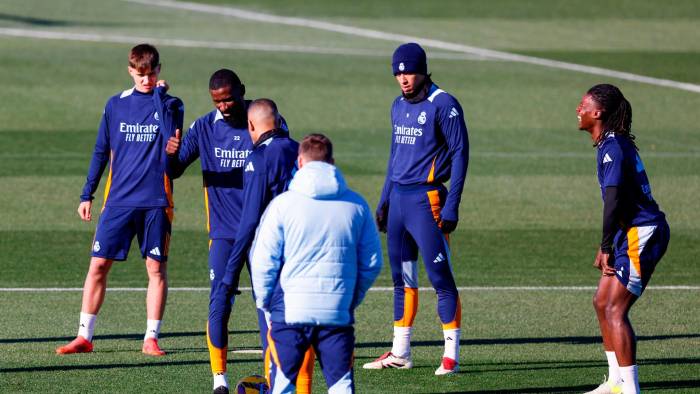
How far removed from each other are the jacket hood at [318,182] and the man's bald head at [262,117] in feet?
3.66

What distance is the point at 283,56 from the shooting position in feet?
116

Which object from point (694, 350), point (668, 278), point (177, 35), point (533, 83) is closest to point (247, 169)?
point (694, 350)

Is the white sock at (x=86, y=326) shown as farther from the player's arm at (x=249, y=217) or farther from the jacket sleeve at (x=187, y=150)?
the player's arm at (x=249, y=217)

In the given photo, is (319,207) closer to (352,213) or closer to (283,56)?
(352,213)

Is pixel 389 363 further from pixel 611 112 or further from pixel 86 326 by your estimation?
pixel 611 112

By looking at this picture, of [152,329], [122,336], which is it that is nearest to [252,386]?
[152,329]

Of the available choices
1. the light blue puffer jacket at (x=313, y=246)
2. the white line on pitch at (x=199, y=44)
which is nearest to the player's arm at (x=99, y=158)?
the light blue puffer jacket at (x=313, y=246)

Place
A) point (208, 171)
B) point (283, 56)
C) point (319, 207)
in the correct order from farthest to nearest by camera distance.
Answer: point (283, 56) → point (208, 171) → point (319, 207)

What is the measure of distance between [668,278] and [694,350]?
3.74 metres

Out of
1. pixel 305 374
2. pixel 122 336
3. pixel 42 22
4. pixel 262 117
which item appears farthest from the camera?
pixel 42 22

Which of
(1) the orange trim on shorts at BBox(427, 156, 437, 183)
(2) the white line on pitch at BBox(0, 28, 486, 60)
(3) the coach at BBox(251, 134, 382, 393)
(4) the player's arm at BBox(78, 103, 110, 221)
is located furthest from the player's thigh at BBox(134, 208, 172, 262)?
(2) the white line on pitch at BBox(0, 28, 486, 60)

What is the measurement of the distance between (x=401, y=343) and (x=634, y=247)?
2272 mm

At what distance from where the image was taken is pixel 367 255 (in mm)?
8266

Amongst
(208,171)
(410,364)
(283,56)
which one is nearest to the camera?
(208,171)
